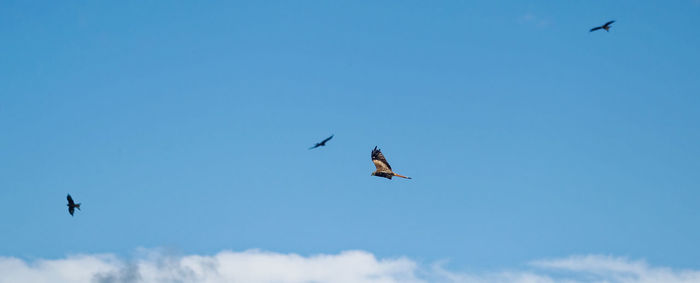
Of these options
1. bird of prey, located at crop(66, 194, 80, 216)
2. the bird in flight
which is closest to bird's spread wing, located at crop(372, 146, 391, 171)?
the bird in flight

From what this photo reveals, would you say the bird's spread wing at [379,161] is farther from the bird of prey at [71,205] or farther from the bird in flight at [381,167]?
the bird of prey at [71,205]

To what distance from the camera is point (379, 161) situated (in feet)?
564

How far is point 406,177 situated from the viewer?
164500 millimetres

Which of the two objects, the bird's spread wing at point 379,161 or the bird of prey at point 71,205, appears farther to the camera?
the bird of prey at point 71,205

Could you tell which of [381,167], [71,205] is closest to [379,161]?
[381,167]

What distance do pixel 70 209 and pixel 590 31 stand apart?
10352 centimetres

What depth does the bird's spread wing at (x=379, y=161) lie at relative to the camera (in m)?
172

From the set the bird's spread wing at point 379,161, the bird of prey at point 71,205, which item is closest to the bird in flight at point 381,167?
the bird's spread wing at point 379,161

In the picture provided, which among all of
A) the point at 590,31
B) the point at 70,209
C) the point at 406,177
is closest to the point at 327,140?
the point at 406,177

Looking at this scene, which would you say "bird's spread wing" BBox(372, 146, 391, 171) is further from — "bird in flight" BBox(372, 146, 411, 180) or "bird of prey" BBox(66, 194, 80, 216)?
"bird of prey" BBox(66, 194, 80, 216)

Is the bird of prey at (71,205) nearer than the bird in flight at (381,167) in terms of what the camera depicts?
No

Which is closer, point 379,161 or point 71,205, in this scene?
point 379,161

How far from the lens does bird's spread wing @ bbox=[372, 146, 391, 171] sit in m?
172

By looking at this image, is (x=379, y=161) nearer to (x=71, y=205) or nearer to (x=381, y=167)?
(x=381, y=167)
